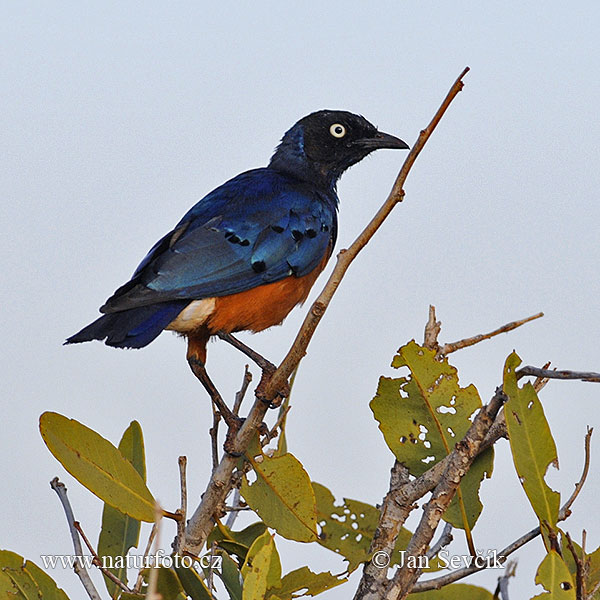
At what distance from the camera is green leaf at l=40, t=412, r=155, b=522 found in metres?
2.47

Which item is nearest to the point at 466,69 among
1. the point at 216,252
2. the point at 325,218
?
the point at 216,252

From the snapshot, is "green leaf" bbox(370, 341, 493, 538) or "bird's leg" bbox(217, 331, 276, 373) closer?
"green leaf" bbox(370, 341, 493, 538)

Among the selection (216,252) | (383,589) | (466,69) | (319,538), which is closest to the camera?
(466,69)

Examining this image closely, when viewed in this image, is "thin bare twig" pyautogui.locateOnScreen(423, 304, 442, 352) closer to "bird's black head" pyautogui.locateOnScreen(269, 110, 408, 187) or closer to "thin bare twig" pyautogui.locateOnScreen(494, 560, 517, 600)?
"thin bare twig" pyautogui.locateOnScreen(494, 560, 517, 600)

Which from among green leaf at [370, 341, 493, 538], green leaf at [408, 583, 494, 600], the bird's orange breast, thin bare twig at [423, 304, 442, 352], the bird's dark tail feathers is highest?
the bird's orange breast

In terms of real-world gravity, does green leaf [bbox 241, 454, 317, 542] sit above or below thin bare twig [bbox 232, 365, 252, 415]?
below

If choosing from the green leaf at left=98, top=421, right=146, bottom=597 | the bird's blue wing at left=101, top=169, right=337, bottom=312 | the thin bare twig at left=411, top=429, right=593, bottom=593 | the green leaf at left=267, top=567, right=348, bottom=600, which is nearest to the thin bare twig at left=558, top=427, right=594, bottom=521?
the thin bare twig at left=411, top=429, right=593, bottom=593

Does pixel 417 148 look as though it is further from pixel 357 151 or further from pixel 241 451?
pixel 357 151

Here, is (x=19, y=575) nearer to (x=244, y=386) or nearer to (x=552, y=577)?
(x=244, y=386)

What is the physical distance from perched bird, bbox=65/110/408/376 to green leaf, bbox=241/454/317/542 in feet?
3.42

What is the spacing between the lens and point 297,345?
2547 mm

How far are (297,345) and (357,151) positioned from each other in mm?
3111

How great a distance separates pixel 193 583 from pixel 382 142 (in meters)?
3.68

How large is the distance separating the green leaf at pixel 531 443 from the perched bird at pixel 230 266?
6.15 feet
